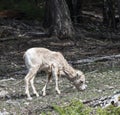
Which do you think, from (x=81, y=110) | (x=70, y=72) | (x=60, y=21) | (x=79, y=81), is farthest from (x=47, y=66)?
(x=60, y=21)

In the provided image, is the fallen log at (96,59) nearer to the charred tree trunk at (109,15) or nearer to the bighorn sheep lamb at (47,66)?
the bighorn sheep lamb at (47,66)

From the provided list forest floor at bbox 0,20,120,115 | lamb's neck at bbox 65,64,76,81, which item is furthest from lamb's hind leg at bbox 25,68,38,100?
lamb's neck at bbox 65,64,76,81

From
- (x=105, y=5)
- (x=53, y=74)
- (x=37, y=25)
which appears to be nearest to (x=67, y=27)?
(x=37, y=25)

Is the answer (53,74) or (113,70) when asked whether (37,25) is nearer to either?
(113,70)

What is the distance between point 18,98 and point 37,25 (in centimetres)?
1505

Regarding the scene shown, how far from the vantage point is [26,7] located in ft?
97.8

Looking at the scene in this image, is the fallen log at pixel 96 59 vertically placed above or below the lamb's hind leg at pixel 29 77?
below

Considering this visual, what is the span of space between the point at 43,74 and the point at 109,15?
14.3m

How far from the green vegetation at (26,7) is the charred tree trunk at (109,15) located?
3.64 m

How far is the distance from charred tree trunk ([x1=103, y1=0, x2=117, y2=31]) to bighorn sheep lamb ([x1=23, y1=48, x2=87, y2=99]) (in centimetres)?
1698

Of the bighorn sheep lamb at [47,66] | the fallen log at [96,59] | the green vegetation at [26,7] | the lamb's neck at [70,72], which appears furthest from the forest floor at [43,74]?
the green vegetation at [26,7]

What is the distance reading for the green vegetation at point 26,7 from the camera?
94.6 ft

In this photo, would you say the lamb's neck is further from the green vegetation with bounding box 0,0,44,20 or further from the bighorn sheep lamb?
the green vegetation with bounding box 0,0,44,20

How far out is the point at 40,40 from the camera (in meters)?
22.5
